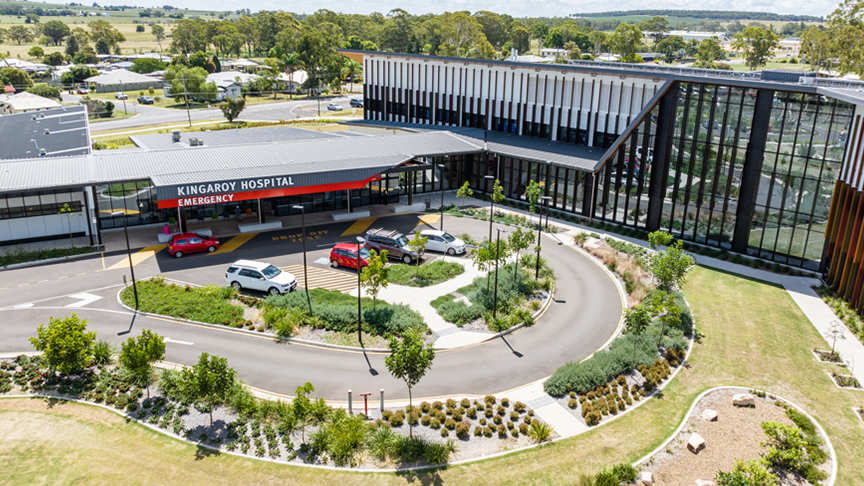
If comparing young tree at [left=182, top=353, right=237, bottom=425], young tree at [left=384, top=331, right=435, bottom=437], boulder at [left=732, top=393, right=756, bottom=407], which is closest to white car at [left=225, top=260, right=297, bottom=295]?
young tree at [left=182, top=353, right=237, bottom=425]

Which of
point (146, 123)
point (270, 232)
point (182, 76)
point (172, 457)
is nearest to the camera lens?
point (172, 457)

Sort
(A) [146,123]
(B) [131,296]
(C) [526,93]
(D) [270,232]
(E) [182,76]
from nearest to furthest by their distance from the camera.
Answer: (B) [131,296] → (D) [270,232] → (C) [526,93] → (A) [146,123] → (E) [182,76]

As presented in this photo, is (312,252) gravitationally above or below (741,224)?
below

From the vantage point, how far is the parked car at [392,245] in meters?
44.2

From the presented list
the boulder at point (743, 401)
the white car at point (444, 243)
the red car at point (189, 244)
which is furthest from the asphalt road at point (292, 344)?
the boulder at point (743, 401)

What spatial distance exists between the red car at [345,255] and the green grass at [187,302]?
25.9 ft

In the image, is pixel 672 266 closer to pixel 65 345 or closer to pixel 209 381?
pixel 209 381

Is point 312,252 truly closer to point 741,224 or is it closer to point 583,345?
point 583,345

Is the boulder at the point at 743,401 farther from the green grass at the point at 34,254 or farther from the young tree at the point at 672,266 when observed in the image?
the green grass at the point at 34,254

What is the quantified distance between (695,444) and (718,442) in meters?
1.37

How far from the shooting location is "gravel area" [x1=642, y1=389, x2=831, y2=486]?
74.0ft

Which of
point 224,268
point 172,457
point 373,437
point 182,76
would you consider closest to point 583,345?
point 373,437

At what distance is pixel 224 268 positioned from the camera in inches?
1665

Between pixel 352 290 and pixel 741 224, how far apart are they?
2993 cm
